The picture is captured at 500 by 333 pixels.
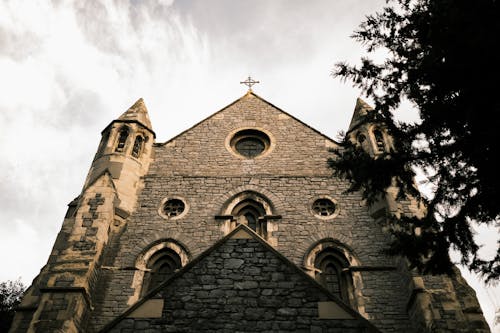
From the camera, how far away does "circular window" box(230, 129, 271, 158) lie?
519 inches

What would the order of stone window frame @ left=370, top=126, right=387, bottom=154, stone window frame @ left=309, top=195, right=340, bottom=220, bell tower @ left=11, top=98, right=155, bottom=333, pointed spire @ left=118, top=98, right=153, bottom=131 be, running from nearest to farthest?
bell tower @ left=11, top=98, right=155, bottom=333
stone window frame @ left=309, top=195, right=340, bottom=220
stone window frame @ left=370, top=126, right=387, bottom=154
pointed spire @ left=118, top=98, right=153, bottom=131

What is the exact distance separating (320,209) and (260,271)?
5.43m

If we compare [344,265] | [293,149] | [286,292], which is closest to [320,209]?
[344,265]

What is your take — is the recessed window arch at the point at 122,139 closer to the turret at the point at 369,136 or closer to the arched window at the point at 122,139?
the arched window at the point at 122,139

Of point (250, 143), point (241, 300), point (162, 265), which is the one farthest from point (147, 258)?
point (250, 143)

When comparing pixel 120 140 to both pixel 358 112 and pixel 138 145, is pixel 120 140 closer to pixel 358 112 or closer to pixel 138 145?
pixel 138 145

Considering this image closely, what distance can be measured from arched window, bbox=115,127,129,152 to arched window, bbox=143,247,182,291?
387 cm

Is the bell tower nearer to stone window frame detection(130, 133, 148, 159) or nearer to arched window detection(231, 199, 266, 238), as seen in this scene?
stone window frame detection(130, 133, 148, 159)

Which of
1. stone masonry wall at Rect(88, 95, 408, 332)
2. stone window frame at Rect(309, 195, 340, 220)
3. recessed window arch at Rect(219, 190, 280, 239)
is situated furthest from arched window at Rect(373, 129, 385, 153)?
recessed window arch at Rect(219, 190, 280, 239)

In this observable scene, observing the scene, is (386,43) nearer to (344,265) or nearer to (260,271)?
(260,271)

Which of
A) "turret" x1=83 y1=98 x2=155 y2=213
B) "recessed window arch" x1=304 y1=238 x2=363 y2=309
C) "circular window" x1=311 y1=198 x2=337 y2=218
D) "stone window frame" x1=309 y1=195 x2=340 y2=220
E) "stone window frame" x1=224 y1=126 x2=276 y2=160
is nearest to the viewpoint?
"recessed window arch" x1=304 y1=238 x2=363 y2=309

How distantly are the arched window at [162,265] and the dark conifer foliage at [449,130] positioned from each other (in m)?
5.34

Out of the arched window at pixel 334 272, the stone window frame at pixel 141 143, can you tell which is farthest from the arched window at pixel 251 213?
the stone window frame at pixel 141 143

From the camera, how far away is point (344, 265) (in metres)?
9.71
